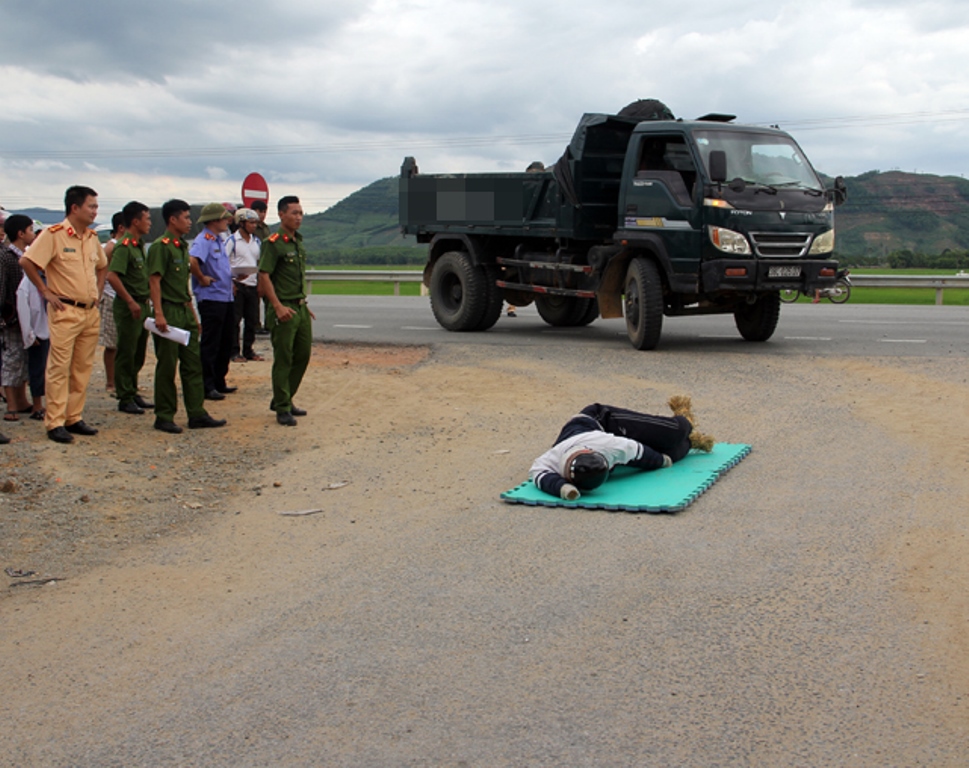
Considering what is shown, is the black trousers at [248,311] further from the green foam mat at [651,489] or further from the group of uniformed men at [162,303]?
the green foam mat at [651,489]

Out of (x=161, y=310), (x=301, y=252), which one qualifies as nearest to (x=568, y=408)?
(x=301, y=252)

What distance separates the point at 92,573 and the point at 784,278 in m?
10.0

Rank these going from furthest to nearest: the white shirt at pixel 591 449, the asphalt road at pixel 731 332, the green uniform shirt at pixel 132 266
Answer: the asphalt road at pixel 731 332 → the green uniform shirt at pixel 132 266 → the white shirt at pixel 591 449

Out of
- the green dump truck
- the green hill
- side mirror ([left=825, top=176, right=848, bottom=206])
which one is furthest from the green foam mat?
the green hill

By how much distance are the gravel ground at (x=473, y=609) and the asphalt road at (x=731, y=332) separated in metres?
5.89

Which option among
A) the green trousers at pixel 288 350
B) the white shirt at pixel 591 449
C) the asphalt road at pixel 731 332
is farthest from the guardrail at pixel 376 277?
the white shirt at pixel 591 449

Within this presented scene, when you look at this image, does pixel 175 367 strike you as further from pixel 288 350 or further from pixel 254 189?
pixel 254 189

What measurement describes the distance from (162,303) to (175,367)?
524mm

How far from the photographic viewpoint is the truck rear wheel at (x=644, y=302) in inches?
550

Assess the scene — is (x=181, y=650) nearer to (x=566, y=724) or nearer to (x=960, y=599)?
(x=566, y=724)

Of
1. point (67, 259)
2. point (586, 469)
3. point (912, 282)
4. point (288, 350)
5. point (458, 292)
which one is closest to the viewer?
point (586, 469)

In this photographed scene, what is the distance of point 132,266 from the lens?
955cm

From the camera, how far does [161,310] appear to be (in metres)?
8.80

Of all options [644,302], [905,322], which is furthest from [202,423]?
[905,322]
